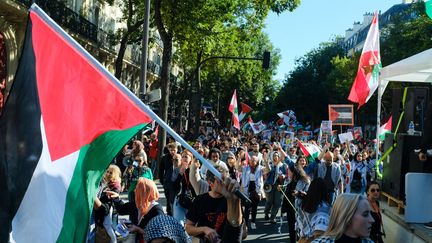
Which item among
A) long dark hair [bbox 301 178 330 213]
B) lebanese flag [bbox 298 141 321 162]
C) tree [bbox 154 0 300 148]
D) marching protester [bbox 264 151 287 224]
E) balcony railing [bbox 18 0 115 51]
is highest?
balcony railing [bbox 18 0 115 51]

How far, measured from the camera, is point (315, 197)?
5.64 metres

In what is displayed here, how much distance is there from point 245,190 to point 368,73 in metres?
3.50

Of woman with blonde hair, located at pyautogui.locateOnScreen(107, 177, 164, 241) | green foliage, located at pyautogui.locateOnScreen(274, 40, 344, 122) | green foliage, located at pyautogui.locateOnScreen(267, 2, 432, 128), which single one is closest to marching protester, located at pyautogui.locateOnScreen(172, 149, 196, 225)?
woman with blonde hair, located at pyautogui.locateOnScreen(107, 177, 164, 241)

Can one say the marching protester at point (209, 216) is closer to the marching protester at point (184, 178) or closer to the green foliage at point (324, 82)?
the marching protester at point (184, 178)

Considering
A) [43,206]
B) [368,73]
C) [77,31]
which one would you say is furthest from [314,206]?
[77,31]

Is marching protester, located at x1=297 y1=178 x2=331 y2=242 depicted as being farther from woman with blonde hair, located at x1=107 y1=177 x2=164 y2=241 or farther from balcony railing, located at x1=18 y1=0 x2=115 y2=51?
balcony railing, located at x1=18 y1=0 x2=115 y2=51

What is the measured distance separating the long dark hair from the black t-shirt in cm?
121

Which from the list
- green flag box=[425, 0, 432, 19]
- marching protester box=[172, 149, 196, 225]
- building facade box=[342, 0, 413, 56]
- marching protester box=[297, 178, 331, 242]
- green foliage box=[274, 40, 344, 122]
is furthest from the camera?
building facade box=[342, 0, 413, 56]

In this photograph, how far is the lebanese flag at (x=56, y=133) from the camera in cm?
323

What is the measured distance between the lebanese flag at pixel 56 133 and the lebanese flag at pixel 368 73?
326 inches

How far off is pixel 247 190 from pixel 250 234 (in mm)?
1194

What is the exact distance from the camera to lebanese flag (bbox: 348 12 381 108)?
36.8 ft

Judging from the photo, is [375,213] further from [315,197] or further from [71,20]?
[71,20]

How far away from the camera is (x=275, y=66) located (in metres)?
78.4
